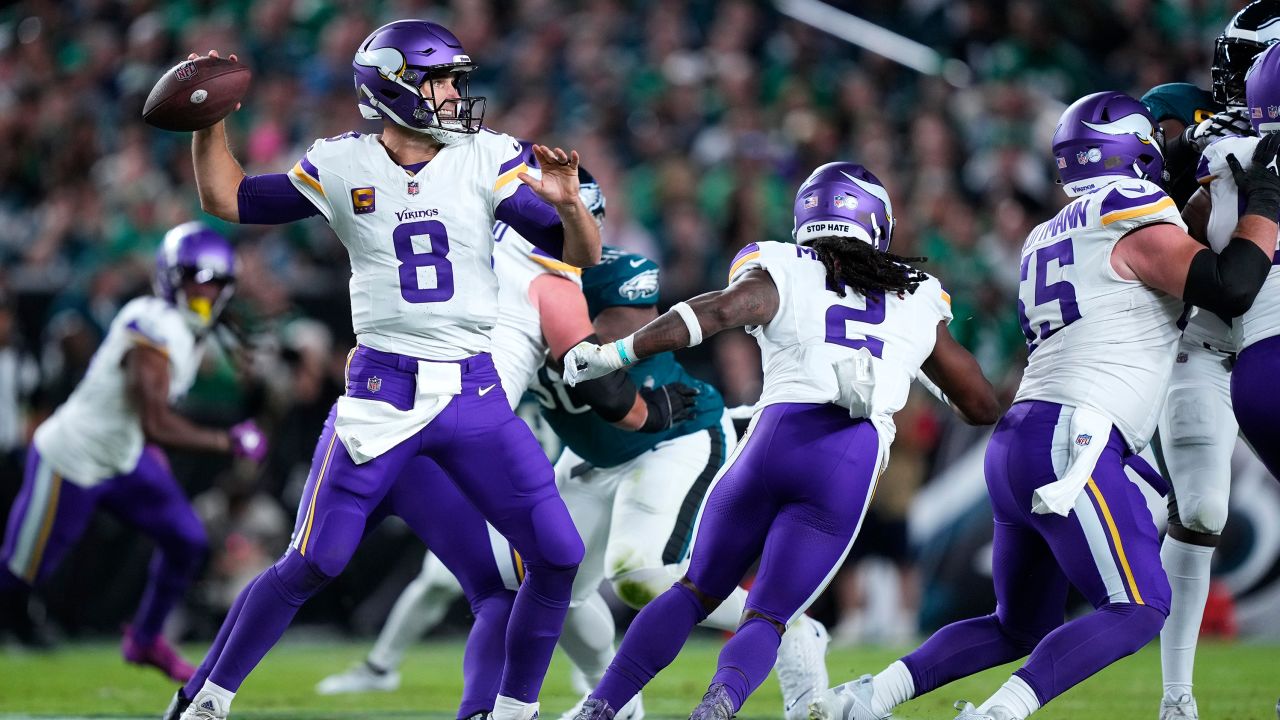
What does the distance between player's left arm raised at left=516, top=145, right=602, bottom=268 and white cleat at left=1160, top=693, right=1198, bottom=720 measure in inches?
101

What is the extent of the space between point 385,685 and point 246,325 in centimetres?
312

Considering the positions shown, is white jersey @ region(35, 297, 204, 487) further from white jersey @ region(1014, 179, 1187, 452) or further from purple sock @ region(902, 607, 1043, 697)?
white jersey @ region(1014, 179, 1187, 452)

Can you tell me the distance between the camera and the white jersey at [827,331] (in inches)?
187

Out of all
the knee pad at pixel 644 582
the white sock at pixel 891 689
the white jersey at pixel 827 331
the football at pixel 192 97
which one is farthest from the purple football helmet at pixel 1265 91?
the football at pixel 192 97

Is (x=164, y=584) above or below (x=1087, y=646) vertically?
below

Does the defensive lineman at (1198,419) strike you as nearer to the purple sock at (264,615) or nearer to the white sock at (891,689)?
the white sock at (891,689)

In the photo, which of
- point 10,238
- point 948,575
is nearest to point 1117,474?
point 948,575

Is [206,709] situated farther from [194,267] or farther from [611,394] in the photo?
[194,267]

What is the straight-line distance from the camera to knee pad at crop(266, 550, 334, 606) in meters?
4.71

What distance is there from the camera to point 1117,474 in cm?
466

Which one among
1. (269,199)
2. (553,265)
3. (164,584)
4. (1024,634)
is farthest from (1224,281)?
(164,584)

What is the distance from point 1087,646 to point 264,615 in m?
2.52

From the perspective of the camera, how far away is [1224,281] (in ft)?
15.0

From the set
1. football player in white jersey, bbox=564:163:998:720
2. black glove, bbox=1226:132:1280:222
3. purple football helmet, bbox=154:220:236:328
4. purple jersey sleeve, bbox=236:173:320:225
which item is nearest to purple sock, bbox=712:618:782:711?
football player in white jersey, bbox=564:163:998:720
